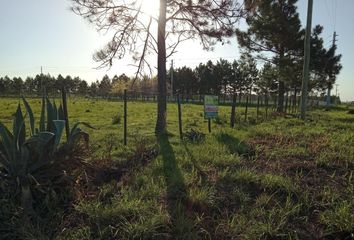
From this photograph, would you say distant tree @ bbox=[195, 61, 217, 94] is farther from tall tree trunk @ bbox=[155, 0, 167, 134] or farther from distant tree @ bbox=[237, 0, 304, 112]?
tall tree trunk @ bbox=[155, 0, 167, 134]

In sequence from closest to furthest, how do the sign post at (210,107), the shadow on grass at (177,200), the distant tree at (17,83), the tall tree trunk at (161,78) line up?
1. the shadow on grass at (177,200)
2. the sign post at (210,107)
3. the tall tree trunk at (161,78)
4. the distant tree at (17,83)

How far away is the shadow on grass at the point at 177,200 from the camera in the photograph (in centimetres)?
366

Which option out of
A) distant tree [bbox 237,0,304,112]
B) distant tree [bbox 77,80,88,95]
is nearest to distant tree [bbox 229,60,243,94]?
distant tree [bbox 77,80,88,95]

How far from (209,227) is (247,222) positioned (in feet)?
1.37

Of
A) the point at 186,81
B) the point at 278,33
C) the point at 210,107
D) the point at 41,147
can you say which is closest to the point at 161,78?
the point at 210,107

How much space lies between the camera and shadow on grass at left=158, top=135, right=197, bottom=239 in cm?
366

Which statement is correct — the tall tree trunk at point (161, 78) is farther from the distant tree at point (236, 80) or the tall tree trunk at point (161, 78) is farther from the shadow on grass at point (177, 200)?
the distant tree at point (236, 80)

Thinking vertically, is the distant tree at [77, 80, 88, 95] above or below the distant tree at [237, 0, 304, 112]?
below

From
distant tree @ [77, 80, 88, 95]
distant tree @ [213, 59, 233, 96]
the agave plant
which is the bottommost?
distant tree @ [77, 80, 88, 95]

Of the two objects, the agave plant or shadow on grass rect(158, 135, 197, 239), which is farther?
the agave plant

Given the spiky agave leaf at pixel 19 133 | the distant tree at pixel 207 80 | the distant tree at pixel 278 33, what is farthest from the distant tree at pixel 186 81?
the spiky agave leaf at pixel 19 133

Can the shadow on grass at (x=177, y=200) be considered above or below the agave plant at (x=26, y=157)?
below

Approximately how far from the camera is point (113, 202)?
4.29 m

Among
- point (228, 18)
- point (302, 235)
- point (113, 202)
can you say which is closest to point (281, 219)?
point (302, 235)
